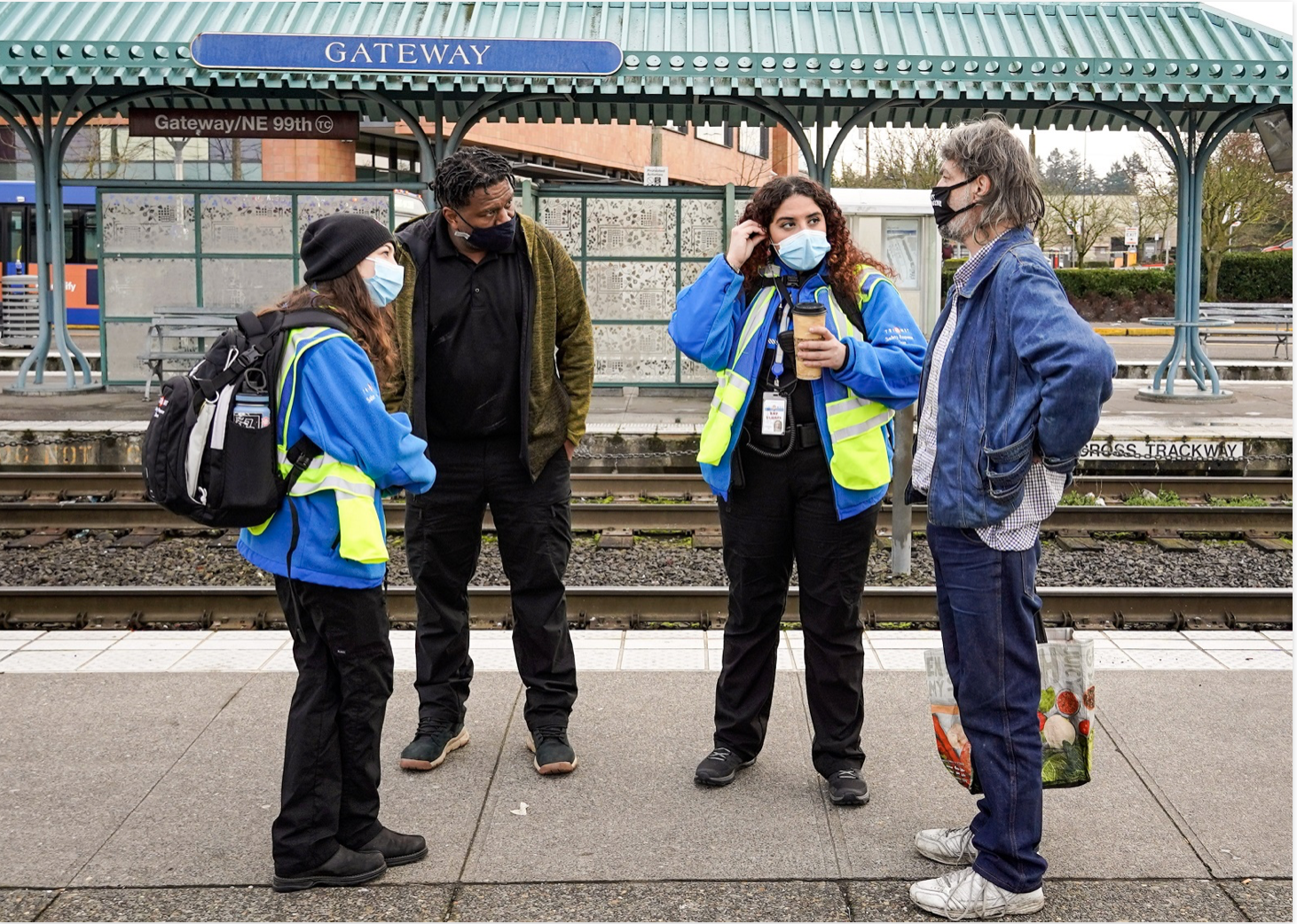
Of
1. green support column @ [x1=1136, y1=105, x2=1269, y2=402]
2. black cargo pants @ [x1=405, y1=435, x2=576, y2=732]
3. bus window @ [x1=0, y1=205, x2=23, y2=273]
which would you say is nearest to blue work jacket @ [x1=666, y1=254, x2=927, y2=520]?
black cargo pants @ [x1=405, y1=435, x2=576, y2=732]

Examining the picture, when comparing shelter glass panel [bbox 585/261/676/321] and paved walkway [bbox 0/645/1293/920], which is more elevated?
shelter glass panel [bbox 585/261/676/321]

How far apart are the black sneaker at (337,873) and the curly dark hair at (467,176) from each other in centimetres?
202

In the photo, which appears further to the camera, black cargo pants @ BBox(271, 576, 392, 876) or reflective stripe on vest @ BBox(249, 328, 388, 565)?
black cargo pants @ BBox(271, 576, 392, 876)

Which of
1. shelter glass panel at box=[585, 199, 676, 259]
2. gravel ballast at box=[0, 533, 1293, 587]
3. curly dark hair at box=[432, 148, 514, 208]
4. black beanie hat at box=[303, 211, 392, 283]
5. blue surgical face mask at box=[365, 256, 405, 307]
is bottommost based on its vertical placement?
gravel ballast at box=[0, 533, 1293, 587]

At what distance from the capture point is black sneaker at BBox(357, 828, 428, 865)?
3.85 metres

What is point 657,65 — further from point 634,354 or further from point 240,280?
point 240,280

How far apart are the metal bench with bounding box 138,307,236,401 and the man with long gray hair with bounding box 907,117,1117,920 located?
39.7 ft

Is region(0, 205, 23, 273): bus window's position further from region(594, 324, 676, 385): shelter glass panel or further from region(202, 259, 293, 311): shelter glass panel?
region(594, 324, 676, 385): shelter glass panel

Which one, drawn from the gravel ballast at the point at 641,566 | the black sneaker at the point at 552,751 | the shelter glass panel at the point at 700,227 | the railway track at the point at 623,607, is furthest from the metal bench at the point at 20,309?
the black sneaker at the point at 552,751

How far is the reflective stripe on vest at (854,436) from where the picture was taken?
13.7 ft

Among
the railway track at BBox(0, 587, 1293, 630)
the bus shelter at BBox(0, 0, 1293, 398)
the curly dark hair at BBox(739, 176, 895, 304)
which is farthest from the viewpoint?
the bus shelter at BBox(0, 0, 1293, 398)

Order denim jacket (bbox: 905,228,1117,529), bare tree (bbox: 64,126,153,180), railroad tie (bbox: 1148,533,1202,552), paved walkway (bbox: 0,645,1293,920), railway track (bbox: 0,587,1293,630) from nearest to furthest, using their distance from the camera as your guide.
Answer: denim jacket (bbox: 905,228,1117,529), paved walkway (bbox: 0,645,1293,920), railway track (bbox: 0,587,1293,630), railroad tie (bbox: 1148,533,1202,552), bare tree (bbox: 64,126,153,180)

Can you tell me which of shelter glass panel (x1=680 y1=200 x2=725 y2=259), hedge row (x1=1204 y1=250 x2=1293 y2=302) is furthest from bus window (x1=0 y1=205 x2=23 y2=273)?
hedge row (x1=1204 y1=250 x2=1293 y2=302)

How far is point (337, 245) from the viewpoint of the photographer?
3.62 metres
